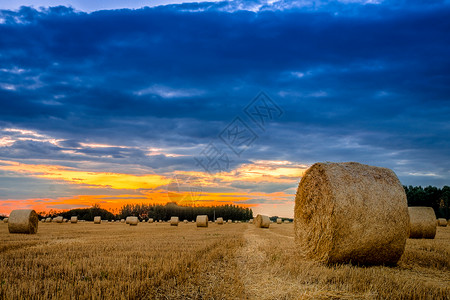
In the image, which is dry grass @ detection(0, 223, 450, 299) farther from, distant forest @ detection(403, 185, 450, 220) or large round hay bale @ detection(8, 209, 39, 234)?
distant forest @ detection(403, 185, 450, 220)

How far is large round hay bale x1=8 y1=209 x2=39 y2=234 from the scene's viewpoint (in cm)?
1938

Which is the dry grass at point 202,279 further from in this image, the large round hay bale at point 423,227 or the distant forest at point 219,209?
the distant forest at point 219,209

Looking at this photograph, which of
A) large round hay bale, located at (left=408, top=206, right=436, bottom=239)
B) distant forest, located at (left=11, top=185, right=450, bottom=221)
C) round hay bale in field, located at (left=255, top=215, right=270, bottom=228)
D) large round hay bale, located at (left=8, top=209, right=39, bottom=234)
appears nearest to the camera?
large round hay bale, located at (left=408, top=206, right=436, bottom=239)

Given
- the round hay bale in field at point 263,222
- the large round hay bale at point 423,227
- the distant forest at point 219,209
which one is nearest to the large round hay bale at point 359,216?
the large round hay bale at point 423,227

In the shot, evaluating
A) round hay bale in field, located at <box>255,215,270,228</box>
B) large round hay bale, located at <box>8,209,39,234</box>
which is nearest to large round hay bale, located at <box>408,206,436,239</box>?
round hay bale in field, located at <box>255,215,270,228</box>

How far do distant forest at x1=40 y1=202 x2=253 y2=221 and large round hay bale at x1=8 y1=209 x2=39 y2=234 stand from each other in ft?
141

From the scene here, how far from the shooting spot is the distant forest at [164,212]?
7089 centimetres

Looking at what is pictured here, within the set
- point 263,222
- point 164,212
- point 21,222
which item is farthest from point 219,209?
point 21,222

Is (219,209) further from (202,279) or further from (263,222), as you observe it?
(202,279)

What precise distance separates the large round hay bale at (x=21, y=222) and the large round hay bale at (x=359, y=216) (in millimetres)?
16845

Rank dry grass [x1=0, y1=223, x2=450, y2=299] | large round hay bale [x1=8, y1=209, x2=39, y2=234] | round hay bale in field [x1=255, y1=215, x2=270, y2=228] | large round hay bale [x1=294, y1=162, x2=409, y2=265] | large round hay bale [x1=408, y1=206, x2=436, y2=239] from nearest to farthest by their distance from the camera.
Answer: dry grass [x1=0, y1=223, x2=450, y2=299] < large round hay bale [x1=294, y1=162, x2=409, y2=265] < large round hay bale [x1=408, y1=206, x2=436, y2=239] < large round hay bale [x1=8, y1=209, x2=39, y2=234] < round hay bale in field [x1=255, y1=215, x2=270, y2=228]

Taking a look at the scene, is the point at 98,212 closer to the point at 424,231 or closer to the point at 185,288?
the point at 424,231

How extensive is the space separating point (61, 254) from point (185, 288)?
5.03 metres

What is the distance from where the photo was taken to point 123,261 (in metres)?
7.93
